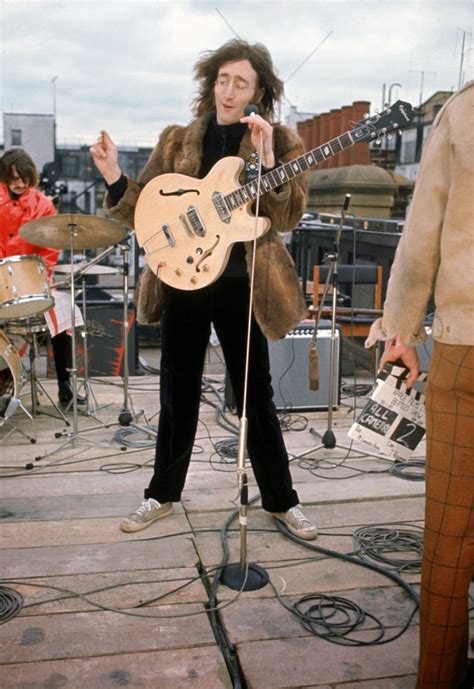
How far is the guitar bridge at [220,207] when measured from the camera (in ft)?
8.38

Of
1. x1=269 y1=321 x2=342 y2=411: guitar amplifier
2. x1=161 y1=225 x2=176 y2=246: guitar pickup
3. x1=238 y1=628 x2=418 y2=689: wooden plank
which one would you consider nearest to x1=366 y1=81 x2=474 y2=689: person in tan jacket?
x1=238 y1=628 x2=418 y2=689: wooden plank

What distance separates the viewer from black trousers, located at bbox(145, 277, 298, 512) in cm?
267

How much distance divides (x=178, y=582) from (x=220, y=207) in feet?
4.29

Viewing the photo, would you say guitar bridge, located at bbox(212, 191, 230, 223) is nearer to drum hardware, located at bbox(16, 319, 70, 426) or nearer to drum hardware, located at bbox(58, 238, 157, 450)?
drum hardware, located at bbox(58, 238, 157, 450)

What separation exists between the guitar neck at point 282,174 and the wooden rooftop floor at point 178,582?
50.5 inches

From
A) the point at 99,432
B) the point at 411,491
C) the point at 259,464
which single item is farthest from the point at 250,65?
the point at 99,432

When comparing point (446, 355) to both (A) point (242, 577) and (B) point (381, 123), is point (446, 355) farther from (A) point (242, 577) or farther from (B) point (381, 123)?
(B) point (381, 123)

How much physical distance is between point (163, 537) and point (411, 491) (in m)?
1.22

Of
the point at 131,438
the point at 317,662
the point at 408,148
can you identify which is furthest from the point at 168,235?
the point at 408,148

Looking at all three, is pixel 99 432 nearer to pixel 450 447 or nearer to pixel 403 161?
pixel 450 447

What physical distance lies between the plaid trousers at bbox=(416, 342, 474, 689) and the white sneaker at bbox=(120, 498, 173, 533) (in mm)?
1430

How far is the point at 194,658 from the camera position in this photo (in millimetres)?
1954

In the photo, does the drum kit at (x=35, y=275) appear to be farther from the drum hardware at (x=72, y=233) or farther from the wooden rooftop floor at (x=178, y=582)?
the wooden rooftop floor at (x=178, y=582)

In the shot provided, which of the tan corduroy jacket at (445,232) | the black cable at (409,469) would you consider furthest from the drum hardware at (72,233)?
the tan corduroy jacket at (445,232)
